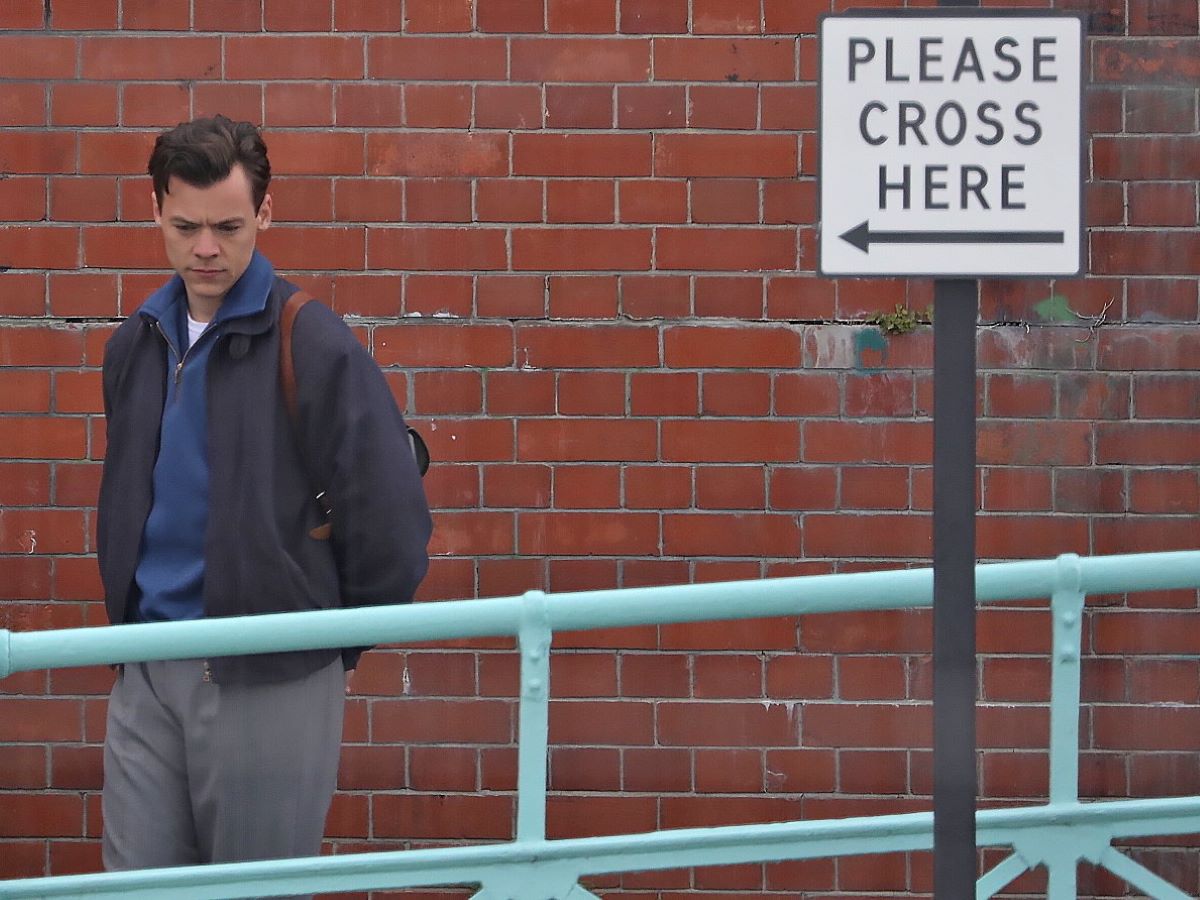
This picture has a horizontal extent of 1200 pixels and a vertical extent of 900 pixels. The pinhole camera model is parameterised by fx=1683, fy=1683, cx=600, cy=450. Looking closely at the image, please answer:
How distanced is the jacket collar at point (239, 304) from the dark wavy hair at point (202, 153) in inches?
6.7

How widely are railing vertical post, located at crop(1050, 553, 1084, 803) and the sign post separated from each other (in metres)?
0.78

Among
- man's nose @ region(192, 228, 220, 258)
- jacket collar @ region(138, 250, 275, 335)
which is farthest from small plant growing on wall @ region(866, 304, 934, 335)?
man's nose @ region(192, 228, 220, 258)

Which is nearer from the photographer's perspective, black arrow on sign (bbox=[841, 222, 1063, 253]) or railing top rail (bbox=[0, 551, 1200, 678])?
black arrow on sign (bbox=[841, 222, 1063, 253])

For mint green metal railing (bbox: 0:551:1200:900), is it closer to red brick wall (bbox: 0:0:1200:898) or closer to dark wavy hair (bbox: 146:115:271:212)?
dark wavy hair (bbox: 146:115:271:212)

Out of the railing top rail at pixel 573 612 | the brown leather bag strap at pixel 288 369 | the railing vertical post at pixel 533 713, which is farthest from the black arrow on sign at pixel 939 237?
the brown leather bag strap at pixel 288 369

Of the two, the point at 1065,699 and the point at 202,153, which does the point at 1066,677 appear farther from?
the point at 202,153

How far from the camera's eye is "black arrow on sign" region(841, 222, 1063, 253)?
8.21 feet

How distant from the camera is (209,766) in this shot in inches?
123

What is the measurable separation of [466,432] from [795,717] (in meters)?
1.20

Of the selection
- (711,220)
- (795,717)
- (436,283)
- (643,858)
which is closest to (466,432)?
(436,283)

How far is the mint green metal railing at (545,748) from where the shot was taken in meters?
3.00

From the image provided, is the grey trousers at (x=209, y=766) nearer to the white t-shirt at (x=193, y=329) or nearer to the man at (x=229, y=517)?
the man at (x=229, y=517)

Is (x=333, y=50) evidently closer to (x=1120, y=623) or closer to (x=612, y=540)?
(x=612, y=540)

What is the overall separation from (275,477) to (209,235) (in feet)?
1.58
